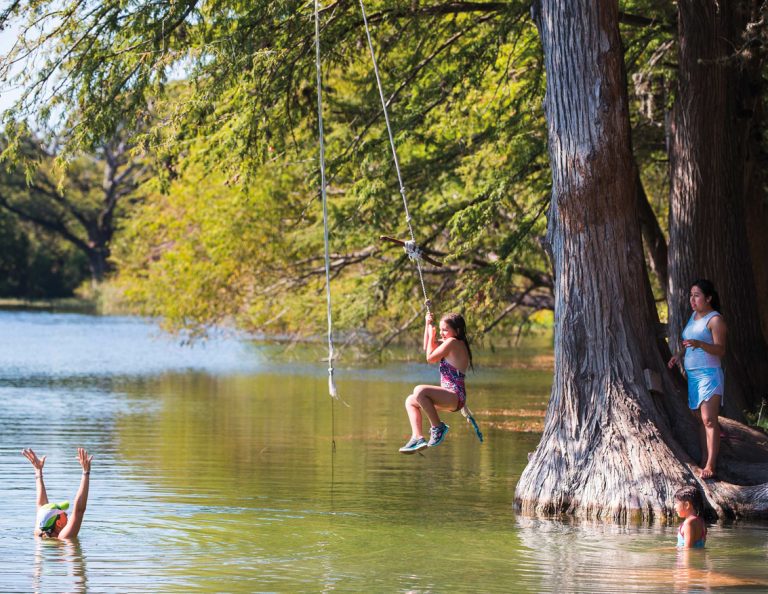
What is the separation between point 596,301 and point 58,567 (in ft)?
16.8

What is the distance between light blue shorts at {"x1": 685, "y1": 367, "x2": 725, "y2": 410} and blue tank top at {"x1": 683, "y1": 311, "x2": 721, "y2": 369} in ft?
0.14

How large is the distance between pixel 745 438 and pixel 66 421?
10662 millimetres

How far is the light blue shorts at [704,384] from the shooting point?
38.8ft

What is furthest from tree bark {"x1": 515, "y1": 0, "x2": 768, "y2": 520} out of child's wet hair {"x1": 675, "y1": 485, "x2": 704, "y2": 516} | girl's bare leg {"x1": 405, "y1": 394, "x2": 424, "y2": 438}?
girl's bare leg {"x1": 405, "y1": 394, "x2": 424, "y2": 438}

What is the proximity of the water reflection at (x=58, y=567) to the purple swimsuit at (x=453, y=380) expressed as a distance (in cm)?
331

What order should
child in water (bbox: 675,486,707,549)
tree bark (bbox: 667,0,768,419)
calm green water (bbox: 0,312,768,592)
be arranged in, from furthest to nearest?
tree bark (bbox: 667,0,768,419) < child in water (bbox: 675,486,707,549) < calm green water (bbox: 0,312,768,592)

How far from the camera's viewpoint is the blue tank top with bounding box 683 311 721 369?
11.9m

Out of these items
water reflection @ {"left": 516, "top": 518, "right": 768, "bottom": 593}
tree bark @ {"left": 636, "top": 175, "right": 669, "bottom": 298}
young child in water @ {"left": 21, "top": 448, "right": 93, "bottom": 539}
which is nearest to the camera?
water reflection @ {"left": 516, "top": 518, "right": 768, "bottom": 593}

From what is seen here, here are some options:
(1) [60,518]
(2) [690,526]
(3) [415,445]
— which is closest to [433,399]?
(3) [415,445]

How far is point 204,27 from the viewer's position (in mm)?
15820

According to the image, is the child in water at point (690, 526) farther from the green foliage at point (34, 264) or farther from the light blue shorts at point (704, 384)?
the green foliage at point (34, 264)

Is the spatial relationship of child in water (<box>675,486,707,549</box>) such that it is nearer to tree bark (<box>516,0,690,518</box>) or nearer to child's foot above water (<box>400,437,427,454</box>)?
tree bark (<box>516,0,690,518</box>)

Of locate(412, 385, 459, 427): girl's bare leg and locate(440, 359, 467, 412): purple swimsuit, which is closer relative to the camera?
locate(412, 385, 459, 427): girl's bare leg

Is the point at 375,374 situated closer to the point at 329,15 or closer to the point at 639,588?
the point at 329,15
